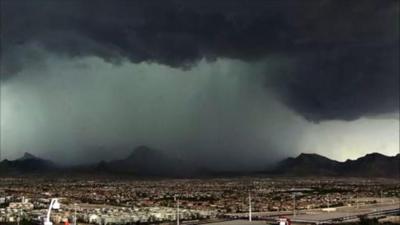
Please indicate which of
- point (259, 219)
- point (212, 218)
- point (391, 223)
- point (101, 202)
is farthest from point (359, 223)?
point (101, 202)

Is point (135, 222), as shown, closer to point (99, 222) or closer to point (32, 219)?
point (99, 222)

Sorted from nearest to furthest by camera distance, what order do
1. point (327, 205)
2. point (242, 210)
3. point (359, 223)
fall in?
point (359, 223) < point (242, 210) < point (327, 205)

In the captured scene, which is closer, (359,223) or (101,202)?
(359,223)

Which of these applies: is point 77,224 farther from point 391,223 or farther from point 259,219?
point 391,223

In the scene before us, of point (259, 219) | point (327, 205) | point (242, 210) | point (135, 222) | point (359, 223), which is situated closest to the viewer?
point (359, 223)

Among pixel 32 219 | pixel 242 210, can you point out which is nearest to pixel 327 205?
pixel 242 210

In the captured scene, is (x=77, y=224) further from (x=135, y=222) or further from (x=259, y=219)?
(x=259, y=219)

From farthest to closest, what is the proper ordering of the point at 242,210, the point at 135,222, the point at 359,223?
the point at 242,210
the point at 135,222
the point at 359,223

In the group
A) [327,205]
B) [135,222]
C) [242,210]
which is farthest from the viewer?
[327,205]

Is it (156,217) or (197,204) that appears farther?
(197,204)
